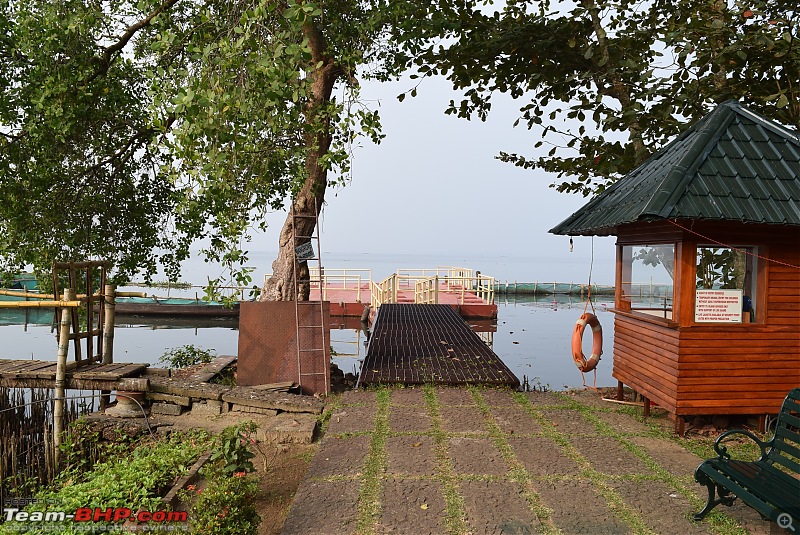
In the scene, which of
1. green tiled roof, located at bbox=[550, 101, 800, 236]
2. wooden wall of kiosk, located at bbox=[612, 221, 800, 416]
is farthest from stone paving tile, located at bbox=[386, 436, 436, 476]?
green tiled roof, located at bbox=[550, 101, 800, 236]

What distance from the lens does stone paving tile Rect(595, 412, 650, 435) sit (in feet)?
21.6

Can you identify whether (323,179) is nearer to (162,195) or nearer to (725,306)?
(162,195)

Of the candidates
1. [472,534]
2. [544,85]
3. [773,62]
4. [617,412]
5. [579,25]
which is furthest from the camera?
[544,85]

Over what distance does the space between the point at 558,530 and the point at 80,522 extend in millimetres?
3512

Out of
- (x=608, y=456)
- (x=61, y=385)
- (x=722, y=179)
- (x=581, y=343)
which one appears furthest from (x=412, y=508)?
(x=581, y=343)

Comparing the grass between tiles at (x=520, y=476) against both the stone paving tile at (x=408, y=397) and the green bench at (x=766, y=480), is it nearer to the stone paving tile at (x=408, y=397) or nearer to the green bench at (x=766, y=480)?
the stone paving tile at (x=408, y=397)

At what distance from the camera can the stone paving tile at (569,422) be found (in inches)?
255

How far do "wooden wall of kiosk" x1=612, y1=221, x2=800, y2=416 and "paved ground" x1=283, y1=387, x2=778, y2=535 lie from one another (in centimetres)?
72

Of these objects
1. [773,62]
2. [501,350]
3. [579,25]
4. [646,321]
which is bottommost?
[501,350]

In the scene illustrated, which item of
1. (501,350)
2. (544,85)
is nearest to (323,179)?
(544,85)

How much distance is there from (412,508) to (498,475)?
1.00 metres

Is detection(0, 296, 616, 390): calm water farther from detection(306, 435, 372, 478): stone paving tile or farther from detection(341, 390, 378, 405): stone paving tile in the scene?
detection(306, 435, 372, 478): stone paving tile

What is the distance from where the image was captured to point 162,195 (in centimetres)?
1127

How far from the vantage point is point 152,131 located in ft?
33.9
